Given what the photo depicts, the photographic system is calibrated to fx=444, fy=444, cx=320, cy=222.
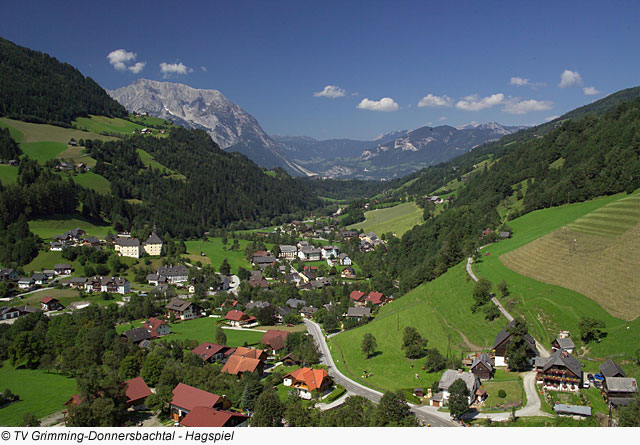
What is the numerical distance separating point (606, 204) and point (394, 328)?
34.7 m

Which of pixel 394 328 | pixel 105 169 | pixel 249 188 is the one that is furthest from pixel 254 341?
pixel 249 188

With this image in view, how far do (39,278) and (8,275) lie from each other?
14.9 ft

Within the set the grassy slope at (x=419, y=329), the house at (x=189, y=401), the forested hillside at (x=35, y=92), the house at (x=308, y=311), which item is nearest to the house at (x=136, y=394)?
the house at (x=189, y=401)

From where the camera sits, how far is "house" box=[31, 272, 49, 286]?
73.3 metres

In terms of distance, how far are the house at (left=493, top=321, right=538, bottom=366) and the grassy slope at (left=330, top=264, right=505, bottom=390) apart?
327 cm

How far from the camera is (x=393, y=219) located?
143 metres

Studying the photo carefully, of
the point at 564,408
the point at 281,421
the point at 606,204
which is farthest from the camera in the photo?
the point at 606,204

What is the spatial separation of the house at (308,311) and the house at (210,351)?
74.3 feet

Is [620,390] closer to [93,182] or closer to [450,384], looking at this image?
[450,384]

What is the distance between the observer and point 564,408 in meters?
28.5

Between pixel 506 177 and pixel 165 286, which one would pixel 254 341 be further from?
pixel 506 177

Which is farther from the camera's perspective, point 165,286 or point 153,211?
point 153,211

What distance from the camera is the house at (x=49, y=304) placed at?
6400 centimetres

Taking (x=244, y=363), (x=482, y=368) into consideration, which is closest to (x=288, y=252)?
(x=244, y=363)
